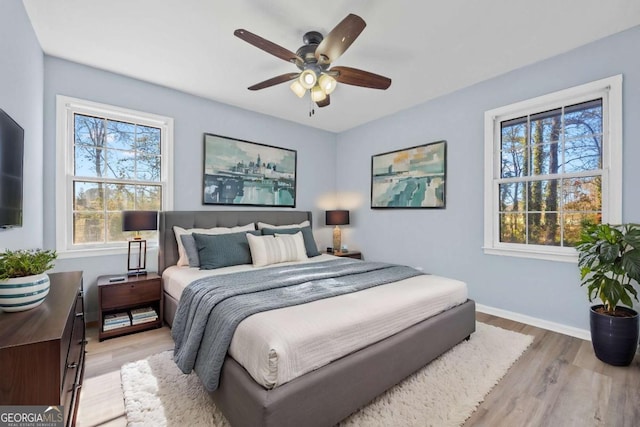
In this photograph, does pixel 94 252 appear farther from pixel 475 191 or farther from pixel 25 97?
pixel 475 191

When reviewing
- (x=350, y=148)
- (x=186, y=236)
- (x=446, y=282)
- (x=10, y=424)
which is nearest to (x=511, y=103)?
(x=446, y=282)

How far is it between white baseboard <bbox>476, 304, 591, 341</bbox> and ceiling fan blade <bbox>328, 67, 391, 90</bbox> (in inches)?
108

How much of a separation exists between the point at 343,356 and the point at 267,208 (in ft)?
9.82

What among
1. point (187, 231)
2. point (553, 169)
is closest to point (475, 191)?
point (553, 169)

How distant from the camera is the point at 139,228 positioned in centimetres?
285

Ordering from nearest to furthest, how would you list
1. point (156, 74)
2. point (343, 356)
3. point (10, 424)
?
point (10, 424), point (343, 356), point (156, 74)

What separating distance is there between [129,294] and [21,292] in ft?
5.59

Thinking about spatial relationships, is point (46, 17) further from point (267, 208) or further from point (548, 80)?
point (548, 80)

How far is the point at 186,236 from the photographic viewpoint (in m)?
3.12

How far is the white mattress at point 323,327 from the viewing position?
4.56 feet

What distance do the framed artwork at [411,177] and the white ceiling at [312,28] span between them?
920 mm

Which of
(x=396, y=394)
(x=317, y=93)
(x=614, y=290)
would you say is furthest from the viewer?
(x=317, y=93)

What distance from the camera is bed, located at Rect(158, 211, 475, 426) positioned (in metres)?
1.33

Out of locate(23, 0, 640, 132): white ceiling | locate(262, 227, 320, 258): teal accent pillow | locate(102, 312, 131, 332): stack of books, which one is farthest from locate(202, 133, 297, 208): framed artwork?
locate(102, 312, 131, 332): stack of books
